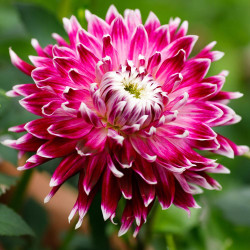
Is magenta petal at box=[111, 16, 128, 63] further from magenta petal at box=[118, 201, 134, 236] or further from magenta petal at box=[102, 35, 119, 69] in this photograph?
magenta petal at box=[118, 201, 134, 236]

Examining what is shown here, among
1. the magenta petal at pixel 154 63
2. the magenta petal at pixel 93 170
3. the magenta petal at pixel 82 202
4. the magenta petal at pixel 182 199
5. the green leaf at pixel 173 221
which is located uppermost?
the magenta petal at pixel 154 63

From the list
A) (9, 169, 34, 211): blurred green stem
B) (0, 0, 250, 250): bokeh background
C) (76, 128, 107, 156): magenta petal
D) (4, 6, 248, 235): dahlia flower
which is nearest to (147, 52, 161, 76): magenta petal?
(4, 6, 248, 235): dahlia flower

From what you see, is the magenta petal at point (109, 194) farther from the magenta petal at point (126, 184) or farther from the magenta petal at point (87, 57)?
the magenta petal at point (87, 57)

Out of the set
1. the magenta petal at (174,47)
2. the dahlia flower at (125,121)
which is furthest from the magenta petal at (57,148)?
the magenta petal at (174,47)

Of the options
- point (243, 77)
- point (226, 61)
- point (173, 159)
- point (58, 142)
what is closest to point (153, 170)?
Answer: point (173, 159)

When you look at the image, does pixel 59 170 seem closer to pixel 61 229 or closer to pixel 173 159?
pixel 173 159

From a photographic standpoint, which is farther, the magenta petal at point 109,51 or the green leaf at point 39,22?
the green leaf at point 39,22

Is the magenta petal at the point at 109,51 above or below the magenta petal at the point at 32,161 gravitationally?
above

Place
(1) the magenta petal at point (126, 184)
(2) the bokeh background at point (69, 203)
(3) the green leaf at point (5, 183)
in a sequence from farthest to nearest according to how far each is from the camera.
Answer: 1. (2) the bokeh background at point (69, 203)
2. (3) the green leaf at point (5, 183)
3. (1) the magenta petal at point (126, 184)
